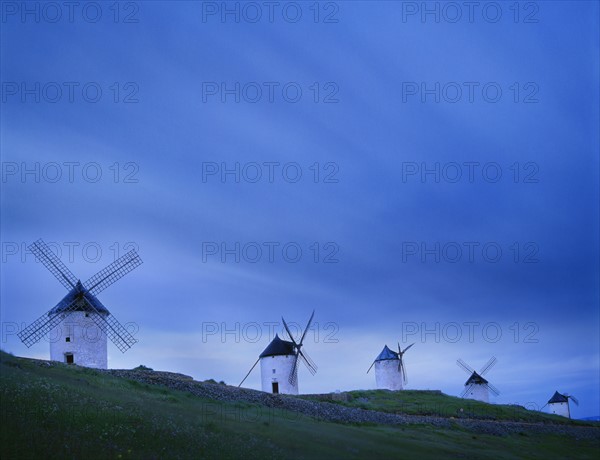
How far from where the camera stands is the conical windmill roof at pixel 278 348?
200ft

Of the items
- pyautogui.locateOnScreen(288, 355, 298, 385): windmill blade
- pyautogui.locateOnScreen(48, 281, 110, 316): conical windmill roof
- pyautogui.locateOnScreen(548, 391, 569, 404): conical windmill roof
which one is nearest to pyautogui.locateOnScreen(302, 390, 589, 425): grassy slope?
pyautogui.locateOnScreen(288, 355, 298, 385): windmill blade

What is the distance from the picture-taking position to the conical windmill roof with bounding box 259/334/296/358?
6091cm

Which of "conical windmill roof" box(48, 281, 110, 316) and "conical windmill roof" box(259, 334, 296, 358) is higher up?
"conical windmill roof" box(48, 281, 110, 316)

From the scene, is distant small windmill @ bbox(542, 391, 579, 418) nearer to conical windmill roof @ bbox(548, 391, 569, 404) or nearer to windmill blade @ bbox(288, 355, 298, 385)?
conical windmill roof @ bbox(548, 391, 569, 404)

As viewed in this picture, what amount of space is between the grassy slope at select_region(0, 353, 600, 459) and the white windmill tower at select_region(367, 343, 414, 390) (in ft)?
125

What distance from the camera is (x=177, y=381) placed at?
38.5m

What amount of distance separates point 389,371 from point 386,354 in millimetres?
2122

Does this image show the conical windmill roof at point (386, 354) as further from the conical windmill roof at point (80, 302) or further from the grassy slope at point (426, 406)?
the conical windmill roof at point (80, 302)

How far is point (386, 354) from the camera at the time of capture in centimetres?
7912

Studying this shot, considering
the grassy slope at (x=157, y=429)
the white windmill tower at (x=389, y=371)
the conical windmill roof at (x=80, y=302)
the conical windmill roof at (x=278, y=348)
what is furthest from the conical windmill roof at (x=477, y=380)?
the conical windmill roof at (x=80, y=302)

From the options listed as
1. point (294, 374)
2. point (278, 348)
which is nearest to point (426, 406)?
point (294, 374)

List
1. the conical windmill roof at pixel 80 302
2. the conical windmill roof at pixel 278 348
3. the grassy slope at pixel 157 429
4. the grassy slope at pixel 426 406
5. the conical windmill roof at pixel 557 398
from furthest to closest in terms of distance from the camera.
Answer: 1. the conical windmill roof at pixel 557 398
2. the conical windmill roof at pixel 278 348
3. the grassy slope at pixel 426 406
4. the conical windmill roof at pixel 80 302
5. the grassy slope at pixel 157 429

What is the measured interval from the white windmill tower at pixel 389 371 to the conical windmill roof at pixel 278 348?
20.2m

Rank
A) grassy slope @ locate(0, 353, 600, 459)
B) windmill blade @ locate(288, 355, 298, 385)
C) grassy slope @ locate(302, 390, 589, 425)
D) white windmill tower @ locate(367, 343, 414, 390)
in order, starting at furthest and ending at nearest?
white windmill tower @ locate(367, 343, 414, 390), windmill blade @ locate(288, 355, 298, 385), grassy slope @ locate(302, 390, 589, 425), grassy slope @ locate(0, 353, 600, 459)
